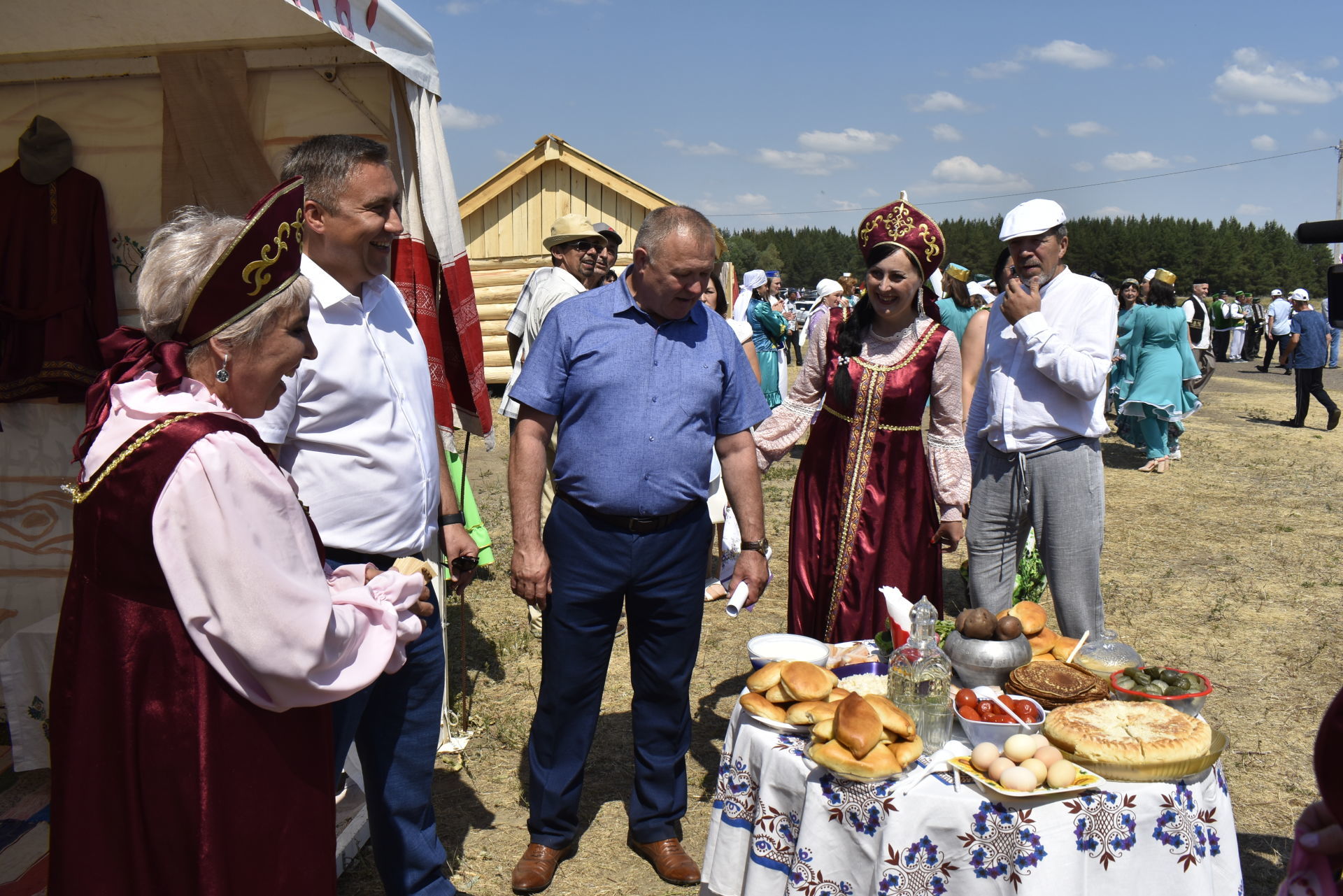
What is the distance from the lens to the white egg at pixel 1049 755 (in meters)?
2.16

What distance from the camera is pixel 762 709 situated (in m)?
2.53

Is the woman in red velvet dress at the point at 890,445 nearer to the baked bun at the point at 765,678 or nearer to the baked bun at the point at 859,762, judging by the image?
the baked bun at the point at 765,678

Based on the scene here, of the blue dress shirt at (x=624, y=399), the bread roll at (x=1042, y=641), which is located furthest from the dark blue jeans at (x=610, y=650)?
the bread roll at (x=1042, y=641)

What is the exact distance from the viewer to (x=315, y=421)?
2459 millimetres

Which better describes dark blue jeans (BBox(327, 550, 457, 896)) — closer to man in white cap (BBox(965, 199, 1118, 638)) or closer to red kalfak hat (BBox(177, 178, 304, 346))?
red kalfak hat (BBox(177, 178, 304, 346))

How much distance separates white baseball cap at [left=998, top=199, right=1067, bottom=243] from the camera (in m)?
3.91

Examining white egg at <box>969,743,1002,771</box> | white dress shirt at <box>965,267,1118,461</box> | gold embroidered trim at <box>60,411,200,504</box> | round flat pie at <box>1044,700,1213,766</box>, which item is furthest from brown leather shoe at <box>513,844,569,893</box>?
white dress shirt at <box>965,267,1118,461</box>

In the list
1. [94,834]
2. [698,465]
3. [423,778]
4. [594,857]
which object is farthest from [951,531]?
[94,834]

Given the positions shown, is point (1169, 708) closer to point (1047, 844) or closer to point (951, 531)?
point (1047, 844)

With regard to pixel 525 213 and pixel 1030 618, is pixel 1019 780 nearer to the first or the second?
pixel 1030 618

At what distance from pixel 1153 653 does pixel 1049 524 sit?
2316 millimetres

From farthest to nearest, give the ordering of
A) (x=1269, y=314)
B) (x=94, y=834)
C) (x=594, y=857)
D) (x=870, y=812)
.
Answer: (x=1269, y=314) → (x=594, y=857) → (x=870, y=812) → (x=94, y=834)

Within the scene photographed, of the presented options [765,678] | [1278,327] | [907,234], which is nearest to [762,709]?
[765,678]

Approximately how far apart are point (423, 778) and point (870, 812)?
1347 mm
